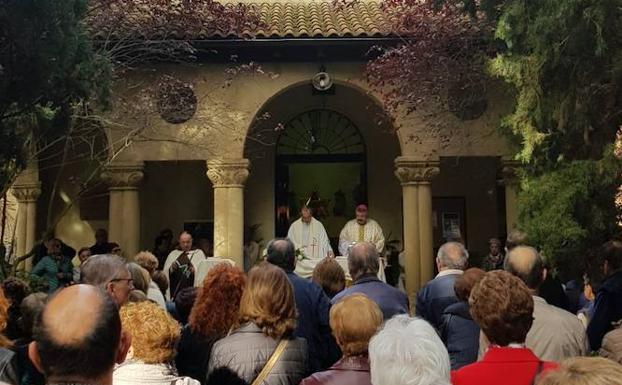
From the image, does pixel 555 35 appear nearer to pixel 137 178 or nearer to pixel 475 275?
pixel 475 275

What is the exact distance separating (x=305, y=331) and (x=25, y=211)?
10.7 m

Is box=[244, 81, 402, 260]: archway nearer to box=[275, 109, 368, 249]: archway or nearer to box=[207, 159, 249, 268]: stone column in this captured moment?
box=[275, 109, 368, 249]: archway

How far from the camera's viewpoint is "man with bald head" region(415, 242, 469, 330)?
5.09m

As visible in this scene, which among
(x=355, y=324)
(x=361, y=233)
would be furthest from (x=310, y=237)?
(x=355, y=324)

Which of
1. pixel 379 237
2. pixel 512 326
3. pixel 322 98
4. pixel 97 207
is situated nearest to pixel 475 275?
pixel 512 326

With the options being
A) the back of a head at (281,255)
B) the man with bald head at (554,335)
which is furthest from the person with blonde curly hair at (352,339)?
the back of a head at (281,255)

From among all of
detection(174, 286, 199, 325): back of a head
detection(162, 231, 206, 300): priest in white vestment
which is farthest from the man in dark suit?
detection(162, 231, 206, 300): priest in white vestment

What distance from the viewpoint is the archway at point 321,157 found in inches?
617

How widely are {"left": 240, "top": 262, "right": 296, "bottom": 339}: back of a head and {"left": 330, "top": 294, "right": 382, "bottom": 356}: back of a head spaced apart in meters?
0.36

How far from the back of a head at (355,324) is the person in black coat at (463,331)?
1.37m

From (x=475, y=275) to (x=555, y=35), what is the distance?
431 centimetres

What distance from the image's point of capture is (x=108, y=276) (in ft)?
13.2

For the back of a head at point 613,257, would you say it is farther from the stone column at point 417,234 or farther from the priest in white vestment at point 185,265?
the stone column at point 417,234

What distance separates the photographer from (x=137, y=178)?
1280cm
